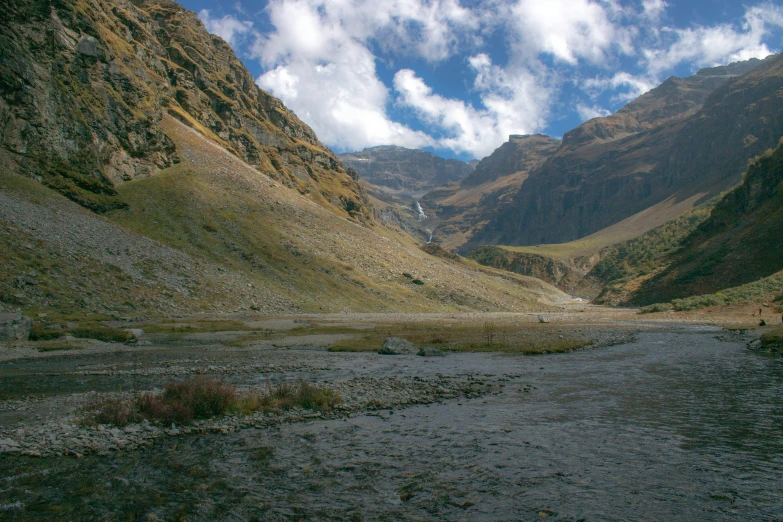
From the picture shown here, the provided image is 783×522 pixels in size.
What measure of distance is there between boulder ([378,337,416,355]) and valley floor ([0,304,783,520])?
797 centimetres

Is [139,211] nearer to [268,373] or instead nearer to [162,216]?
[162,216]

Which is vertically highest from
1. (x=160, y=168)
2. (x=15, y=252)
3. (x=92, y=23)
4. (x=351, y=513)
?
(x=92, y=23)

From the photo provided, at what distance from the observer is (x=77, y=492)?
10.9 metres

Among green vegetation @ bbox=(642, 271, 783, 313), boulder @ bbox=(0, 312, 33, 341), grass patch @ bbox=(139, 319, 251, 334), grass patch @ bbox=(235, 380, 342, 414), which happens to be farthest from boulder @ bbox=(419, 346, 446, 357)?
green vegetation @ bbox=(642, 271, 783, 313)

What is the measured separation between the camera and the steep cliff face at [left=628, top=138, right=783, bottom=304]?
103062 mm

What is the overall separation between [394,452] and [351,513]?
412cm

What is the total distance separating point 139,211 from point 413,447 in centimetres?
8791

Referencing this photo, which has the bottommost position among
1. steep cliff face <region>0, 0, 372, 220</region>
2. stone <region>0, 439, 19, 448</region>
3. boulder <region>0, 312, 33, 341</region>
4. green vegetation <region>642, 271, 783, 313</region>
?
stone <region>0, 439, 19, 448</region>

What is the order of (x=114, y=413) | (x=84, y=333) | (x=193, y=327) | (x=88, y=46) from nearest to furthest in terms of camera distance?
(x=114, y=413) < (x=84, y=333) < (x=193, y=327) < (x=88, y=46)

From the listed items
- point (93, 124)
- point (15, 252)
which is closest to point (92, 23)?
point (93, 124)

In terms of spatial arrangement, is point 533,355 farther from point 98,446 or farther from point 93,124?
point 93,124

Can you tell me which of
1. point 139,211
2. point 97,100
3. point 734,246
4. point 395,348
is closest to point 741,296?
point 734,246

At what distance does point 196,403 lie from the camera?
17250 mm

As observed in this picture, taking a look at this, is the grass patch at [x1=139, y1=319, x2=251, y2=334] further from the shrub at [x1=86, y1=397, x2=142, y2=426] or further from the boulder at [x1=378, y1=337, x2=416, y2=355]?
the shrub at [x1=86, y1=397, x2=142, y2=426]
